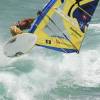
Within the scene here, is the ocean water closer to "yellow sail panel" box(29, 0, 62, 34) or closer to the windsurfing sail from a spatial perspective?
the windsurfing sail

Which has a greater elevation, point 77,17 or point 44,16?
point 44,16

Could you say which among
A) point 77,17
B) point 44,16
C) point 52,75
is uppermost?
point 44,16

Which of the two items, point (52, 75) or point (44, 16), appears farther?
point (52, 75)

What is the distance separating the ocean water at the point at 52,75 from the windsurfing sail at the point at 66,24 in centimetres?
292

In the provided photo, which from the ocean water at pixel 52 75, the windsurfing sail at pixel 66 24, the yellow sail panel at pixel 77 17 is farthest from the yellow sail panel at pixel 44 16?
the ocean water at pixel 52 75

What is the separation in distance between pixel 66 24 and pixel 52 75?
4.11 meters

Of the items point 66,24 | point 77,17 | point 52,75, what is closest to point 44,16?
point 66,24

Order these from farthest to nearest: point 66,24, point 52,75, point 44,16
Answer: point 52,75
point 66,24
point 44,16

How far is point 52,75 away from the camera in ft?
67.3

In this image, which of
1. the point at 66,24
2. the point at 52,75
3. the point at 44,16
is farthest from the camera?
the point at 52,75

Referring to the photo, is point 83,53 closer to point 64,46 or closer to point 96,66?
point 96,66

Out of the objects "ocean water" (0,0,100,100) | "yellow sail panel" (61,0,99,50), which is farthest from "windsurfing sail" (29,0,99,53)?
"ocean water" (0,0,100,100)

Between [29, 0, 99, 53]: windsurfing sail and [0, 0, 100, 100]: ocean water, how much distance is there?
2.92 m

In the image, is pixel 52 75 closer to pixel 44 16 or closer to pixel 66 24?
pixel 66 24
